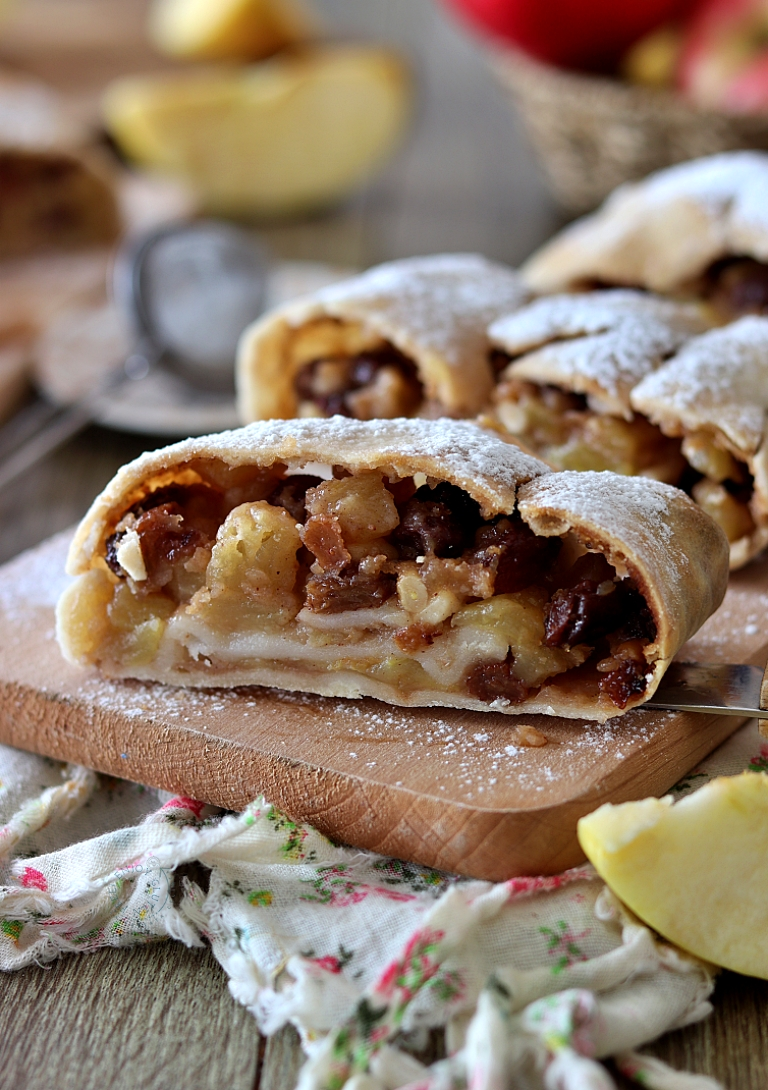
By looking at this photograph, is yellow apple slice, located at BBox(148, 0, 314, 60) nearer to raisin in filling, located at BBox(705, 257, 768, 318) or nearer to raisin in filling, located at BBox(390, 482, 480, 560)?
raisin in filling, located at BBox(705, 257, 768, 318)

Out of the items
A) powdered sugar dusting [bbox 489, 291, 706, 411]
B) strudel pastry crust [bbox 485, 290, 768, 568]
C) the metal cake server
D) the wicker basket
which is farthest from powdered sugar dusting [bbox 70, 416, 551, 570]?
the wicker basket

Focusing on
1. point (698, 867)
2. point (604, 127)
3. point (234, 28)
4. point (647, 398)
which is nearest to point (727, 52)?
point (604, 127)

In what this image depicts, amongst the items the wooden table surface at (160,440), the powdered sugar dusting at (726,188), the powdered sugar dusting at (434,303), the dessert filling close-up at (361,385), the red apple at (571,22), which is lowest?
the wooden table surface at (160,440)

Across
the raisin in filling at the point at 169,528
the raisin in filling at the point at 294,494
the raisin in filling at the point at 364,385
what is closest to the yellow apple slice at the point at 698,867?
the raisin in filling at the point at 294,494

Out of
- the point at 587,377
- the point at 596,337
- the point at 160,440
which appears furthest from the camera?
the point at 160,440

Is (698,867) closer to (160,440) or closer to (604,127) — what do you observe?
(160,440)

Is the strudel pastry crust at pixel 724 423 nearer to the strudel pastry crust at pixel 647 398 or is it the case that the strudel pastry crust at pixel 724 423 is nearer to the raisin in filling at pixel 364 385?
the strudel pastry crust at pixel 647 398
